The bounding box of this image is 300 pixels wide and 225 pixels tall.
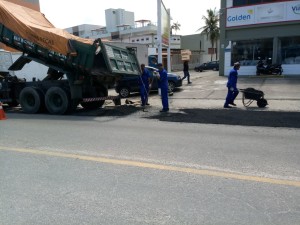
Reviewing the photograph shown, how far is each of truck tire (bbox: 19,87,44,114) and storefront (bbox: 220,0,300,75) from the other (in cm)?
1742

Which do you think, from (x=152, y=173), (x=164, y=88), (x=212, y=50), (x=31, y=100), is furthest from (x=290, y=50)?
(x=212, y=50)

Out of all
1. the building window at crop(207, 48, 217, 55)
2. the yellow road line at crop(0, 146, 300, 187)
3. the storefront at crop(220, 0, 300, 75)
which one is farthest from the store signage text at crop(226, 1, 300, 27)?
the building window at crop(207, 48, 217, 55)

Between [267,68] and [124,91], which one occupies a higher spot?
[267,68]

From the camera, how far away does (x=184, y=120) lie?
9.38 m

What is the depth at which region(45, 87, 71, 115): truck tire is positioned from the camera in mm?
11141

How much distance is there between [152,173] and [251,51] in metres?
22.1

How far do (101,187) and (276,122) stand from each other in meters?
6.08

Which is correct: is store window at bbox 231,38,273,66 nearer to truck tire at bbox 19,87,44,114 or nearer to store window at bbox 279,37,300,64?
store window at bbox 279,37,300,64

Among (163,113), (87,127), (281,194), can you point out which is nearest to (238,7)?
(163,113)

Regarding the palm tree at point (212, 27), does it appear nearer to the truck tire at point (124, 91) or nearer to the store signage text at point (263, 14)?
the store signage text at point (263, 14)

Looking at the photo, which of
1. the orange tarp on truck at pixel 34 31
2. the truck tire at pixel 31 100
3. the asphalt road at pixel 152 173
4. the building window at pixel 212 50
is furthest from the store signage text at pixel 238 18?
the building window at pixel 212 50

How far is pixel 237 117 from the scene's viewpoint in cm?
951

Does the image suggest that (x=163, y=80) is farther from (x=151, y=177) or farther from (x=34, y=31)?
(x=151, y=177)

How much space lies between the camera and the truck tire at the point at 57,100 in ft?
36.6
